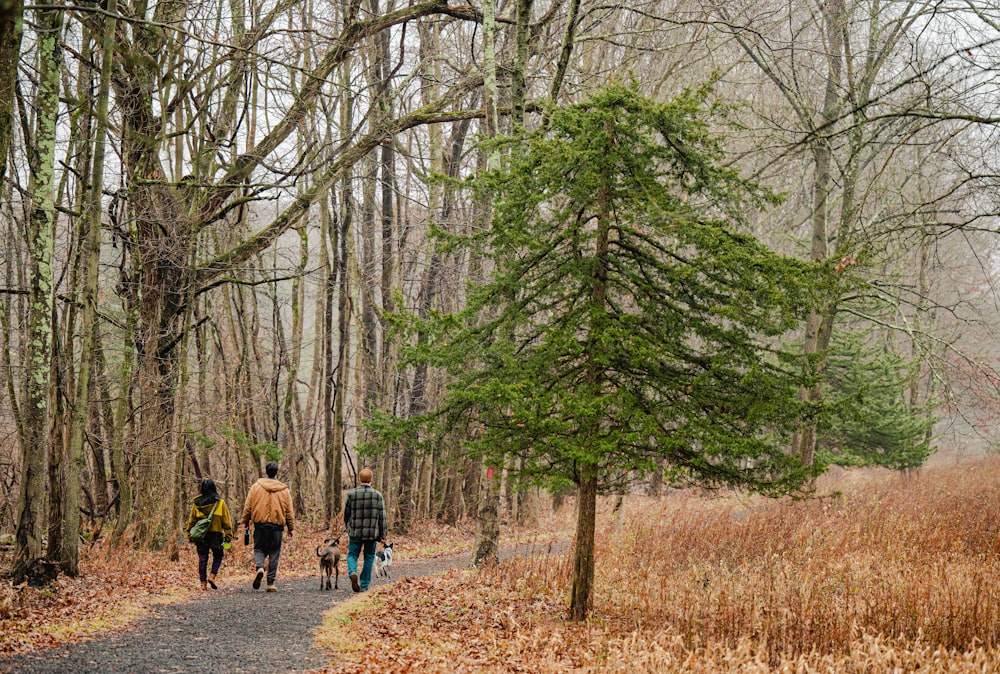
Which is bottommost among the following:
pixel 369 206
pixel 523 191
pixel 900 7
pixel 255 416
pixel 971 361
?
pixel 255 416

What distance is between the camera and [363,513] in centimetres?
1070

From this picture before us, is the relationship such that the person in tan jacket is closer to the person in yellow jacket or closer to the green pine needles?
the person in yellow jacket

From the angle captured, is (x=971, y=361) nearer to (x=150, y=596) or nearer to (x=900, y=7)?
(x=900, y=7)

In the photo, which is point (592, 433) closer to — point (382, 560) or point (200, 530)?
point (200, 530)

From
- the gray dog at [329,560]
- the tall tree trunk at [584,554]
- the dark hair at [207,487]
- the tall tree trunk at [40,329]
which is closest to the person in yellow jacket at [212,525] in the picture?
the dark hair at [207,487]

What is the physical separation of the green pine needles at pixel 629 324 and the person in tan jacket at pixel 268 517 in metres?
3.54

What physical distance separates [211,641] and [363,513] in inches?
132

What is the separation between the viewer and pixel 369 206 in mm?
22359

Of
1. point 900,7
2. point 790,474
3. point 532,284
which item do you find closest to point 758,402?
point 790,474

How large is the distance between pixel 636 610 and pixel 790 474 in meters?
2.49

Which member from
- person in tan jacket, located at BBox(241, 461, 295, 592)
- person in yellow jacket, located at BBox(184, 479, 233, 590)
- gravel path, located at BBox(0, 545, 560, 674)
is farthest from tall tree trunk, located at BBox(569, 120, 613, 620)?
person in yellow jacket, located at BBox(184, 479, 233, 590)

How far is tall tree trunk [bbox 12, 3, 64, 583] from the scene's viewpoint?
356 inches

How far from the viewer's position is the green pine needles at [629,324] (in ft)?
24.6

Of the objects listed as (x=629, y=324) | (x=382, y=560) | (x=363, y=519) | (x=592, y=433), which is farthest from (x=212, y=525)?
(x=629, y=324)
